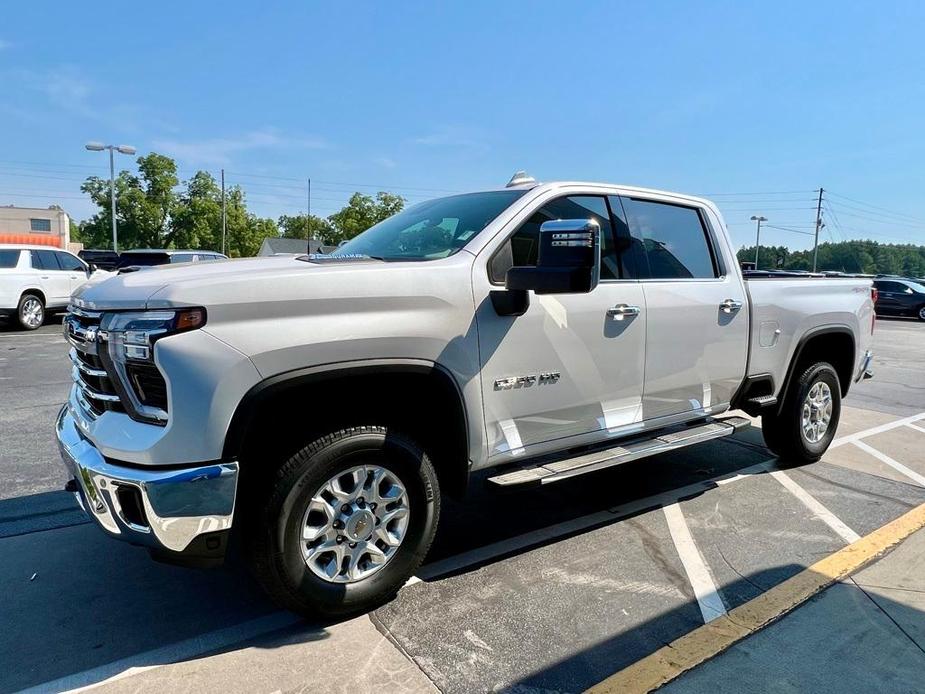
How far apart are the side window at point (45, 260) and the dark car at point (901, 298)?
93.8 feet

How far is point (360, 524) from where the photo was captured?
2846mm

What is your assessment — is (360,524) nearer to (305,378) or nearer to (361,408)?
(361,408)

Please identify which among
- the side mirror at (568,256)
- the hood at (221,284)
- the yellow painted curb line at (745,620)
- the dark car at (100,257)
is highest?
the dark car at (100,257)

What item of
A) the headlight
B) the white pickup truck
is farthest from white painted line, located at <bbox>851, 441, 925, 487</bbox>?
the headlight

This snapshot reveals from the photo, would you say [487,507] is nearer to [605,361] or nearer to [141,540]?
[605,361]

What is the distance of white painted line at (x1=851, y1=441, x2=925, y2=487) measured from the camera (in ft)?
16.8

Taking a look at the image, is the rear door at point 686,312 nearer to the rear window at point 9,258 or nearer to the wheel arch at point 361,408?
the wheel arch at point 361,408

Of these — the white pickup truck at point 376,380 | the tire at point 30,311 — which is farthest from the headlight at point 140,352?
the tire at point 30,311

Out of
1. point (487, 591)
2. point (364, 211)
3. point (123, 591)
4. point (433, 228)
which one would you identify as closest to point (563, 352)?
point (433, 228)

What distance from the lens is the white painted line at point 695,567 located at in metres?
3.06

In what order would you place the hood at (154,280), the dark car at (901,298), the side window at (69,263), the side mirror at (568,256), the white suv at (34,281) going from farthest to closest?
the dark car at (901,298) → the side window at (69,263) → the white suv at (34,281) → the side mirror at (568,256) → the hood at (154,280)

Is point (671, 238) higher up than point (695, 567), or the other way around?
point (671, 238)

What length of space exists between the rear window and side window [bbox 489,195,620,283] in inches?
565

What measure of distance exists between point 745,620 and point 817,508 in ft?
6.06
